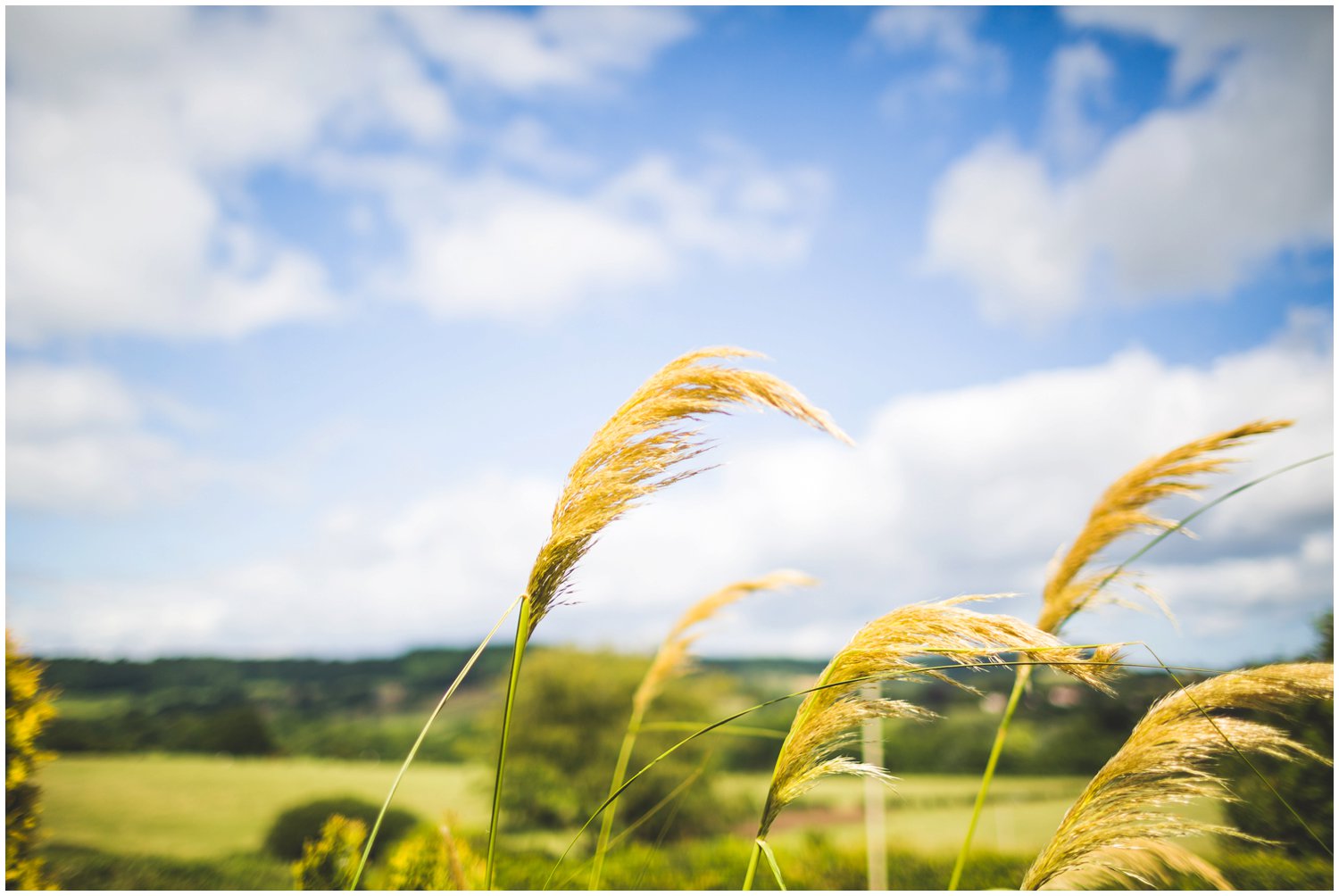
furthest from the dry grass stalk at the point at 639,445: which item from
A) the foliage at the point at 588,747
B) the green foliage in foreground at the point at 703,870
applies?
the foliage at the point at 588,747

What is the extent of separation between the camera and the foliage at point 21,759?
2.40 metres

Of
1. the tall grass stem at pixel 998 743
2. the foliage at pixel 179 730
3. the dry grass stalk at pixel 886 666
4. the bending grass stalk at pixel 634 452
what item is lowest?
the foliage at pixel 179 730

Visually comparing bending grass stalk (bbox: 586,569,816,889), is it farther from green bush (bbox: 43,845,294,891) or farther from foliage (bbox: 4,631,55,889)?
green bush (bbox: 43,845,294,891)

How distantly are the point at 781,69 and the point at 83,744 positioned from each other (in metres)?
8.97

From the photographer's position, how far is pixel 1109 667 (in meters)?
1.32

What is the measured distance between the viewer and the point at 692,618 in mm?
2842

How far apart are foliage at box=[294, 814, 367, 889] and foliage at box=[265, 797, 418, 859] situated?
372 cm

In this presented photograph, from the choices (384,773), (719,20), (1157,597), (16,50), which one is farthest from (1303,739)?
(384,773)

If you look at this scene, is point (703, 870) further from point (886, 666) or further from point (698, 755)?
point (698, 755)

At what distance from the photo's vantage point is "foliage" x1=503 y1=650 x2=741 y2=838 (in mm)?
9430

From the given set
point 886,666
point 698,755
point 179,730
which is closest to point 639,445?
point 886,666

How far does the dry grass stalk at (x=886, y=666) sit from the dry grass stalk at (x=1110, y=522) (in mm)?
1098

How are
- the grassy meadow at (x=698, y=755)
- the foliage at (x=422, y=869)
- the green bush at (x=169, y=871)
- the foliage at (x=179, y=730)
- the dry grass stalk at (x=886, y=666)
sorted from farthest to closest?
the foliage at (x=179, y=730) < the green bush at (x=169, y=871) < the foliage at (x=422, y=869) < the grassy meadow at (x=698, y=755) < the dry grass stalk at (x=886, y=666)

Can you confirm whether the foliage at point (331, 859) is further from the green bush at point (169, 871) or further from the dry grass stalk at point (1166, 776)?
the green bush at point (169, 871)
